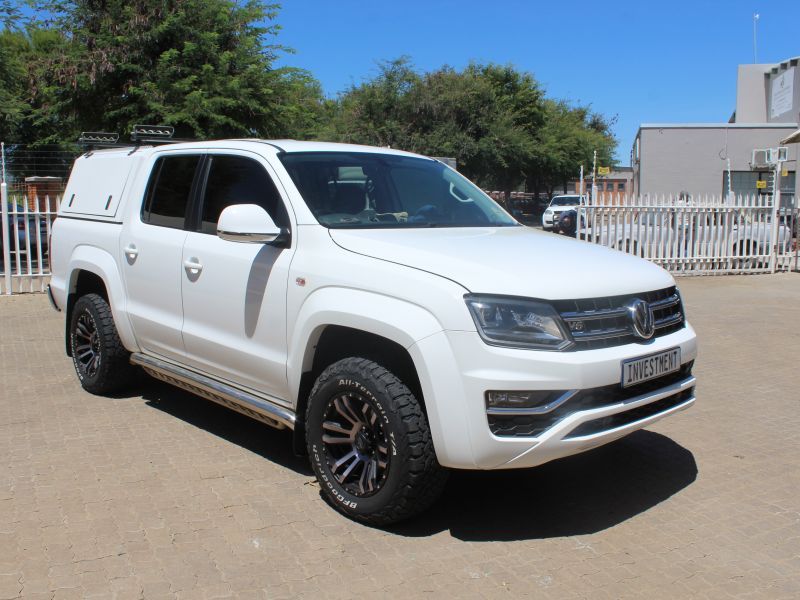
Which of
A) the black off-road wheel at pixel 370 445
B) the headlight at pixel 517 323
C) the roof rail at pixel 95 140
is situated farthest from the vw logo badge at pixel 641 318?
the roof rail at pixel 95 140

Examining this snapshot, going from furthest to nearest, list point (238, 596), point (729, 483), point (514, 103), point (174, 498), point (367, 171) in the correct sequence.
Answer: point (514, 103) → point (367, 171) → point (729, 483) → point (174, 498) → point (238, 596)

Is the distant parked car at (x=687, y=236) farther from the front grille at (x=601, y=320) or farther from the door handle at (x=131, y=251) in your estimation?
the front grille at (x=601, y=320)

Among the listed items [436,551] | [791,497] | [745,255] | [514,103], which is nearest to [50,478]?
[436,551]

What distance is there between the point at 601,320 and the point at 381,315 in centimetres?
105

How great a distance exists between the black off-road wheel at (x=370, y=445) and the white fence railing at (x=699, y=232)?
11.5m

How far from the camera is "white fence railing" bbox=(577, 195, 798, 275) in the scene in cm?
1525

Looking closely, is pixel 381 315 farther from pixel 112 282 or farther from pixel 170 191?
pixel 112 282

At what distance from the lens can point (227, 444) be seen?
528 centimetres

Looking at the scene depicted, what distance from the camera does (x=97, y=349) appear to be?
6.20 meters

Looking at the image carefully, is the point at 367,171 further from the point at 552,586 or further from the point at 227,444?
the point at 552,586

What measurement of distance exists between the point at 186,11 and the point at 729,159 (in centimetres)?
2368

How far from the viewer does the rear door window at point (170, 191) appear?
5277mm

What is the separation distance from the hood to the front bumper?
0.29 metres

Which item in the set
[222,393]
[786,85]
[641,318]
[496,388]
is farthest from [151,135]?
[786,85]
